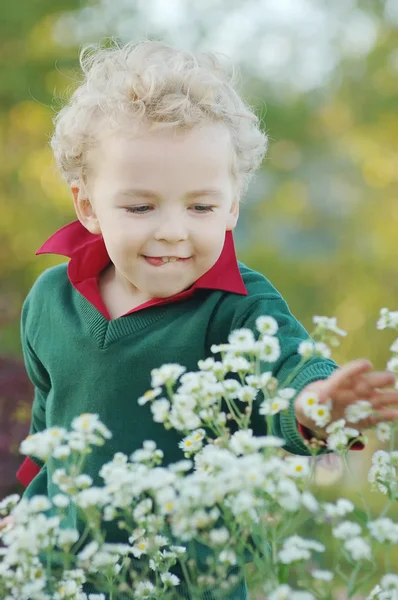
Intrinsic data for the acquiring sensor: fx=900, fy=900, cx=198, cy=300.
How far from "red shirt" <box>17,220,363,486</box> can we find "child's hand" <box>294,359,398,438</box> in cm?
57

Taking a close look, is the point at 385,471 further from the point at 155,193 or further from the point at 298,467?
the point at 155,193

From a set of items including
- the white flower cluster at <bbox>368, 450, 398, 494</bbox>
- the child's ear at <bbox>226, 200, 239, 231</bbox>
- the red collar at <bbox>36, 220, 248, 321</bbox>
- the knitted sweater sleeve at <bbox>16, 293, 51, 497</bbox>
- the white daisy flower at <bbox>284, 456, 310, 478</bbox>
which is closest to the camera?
the white daisy flower at <bbox>284, 456, 310, 478</bbox>

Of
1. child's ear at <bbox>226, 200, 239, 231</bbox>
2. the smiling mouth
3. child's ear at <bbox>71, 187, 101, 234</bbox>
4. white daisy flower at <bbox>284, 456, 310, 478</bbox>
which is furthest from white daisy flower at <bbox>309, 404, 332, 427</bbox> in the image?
child's ear at <bbox>71, 187, 101, 234</bbox>

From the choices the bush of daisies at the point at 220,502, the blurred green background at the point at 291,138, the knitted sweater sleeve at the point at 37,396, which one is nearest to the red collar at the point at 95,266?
the knitted sweater sleeve at the point at 37,396

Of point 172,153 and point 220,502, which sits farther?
point 172,153

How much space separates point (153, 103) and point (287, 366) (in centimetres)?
75

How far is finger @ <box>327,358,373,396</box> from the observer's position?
171 centimetres

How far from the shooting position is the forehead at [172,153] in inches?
85.3

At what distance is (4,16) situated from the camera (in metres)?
7.98

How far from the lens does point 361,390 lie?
1.74m

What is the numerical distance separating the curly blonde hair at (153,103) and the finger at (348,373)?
2.56 feet

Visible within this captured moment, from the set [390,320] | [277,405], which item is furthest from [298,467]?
[390,320]

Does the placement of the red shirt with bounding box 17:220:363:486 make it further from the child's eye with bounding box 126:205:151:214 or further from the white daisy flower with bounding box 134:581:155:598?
the white daisy flower with bounding box 134:581:155:598

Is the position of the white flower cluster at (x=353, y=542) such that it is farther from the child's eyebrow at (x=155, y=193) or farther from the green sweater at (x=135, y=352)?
the child's eyebrow at (x=155, y=193)
